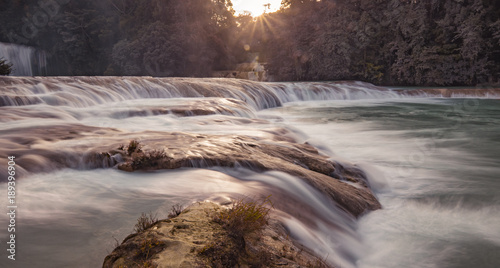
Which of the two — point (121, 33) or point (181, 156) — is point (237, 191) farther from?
point (121, 33)

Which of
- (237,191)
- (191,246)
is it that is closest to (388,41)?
(237,191)

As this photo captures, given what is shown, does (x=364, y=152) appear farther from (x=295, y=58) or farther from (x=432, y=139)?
(x=295, y=58)

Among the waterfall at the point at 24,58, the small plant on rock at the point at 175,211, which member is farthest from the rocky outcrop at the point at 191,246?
the waterfall at the point at 24,58

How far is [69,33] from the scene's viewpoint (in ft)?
117

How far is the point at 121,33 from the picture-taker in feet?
126

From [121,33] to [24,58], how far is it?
10.1 metres

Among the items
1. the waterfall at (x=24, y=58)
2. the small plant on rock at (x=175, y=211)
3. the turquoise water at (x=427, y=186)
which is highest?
the waterfall at (x=24, y=58)

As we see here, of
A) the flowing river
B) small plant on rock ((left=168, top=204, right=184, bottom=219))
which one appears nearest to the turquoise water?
the flowing river

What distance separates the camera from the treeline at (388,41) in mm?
22328

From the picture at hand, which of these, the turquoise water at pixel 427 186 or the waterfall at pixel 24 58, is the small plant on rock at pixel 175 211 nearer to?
the turquoise water at pixel 427 186

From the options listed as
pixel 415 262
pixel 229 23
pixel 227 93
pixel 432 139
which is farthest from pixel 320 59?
pixel 415 262

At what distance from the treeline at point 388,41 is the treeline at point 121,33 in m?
7.32

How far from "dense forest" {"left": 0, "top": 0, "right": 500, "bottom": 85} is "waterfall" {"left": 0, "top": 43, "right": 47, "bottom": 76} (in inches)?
55.4

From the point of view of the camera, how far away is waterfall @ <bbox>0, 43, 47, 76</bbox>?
29.3 meters
